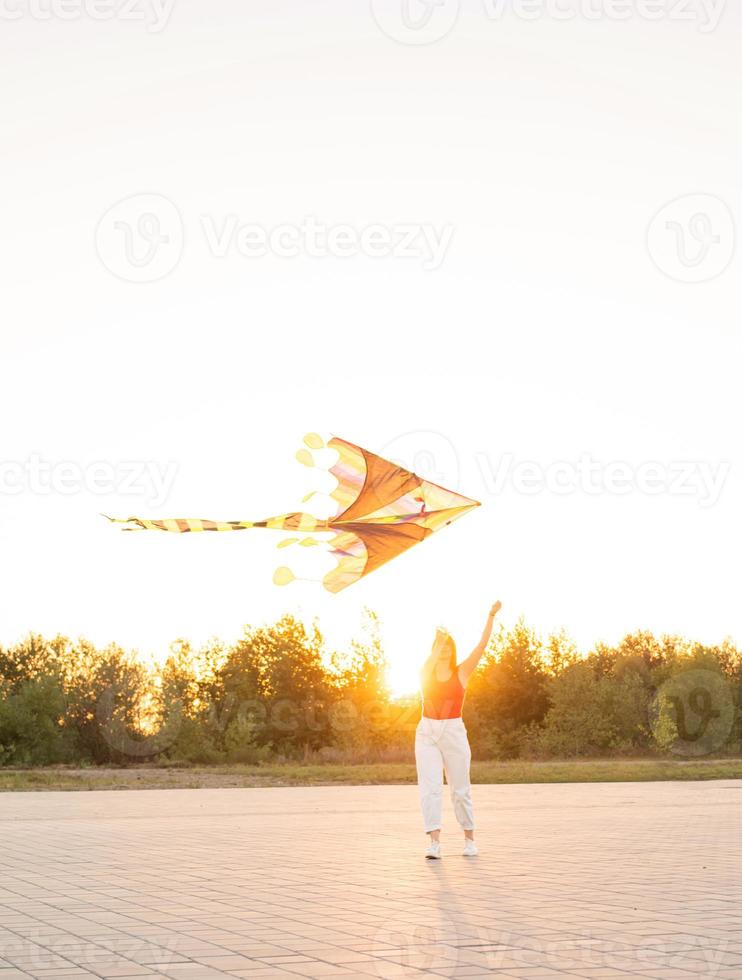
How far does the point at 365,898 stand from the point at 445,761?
9.60 feet

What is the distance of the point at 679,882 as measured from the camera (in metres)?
9.29

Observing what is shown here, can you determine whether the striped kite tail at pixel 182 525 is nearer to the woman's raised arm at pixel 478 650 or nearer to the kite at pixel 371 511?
the kite at pixel 371 511

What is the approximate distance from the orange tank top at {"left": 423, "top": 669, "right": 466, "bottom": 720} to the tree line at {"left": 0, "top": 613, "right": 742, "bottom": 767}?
3760 centimetres

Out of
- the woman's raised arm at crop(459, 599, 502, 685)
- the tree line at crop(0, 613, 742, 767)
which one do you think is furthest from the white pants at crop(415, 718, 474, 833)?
the tree line at crop(0, 613, 742, 767)

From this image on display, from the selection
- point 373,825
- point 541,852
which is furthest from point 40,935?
point 373,825

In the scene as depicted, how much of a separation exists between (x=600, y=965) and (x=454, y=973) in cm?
79

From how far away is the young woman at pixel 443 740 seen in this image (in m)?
11.0

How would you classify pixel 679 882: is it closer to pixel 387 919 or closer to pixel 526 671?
pixel 387 919

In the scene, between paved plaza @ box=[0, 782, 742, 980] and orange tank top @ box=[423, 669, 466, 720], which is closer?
paved plaza @ box=[0, 782, 742, 980]

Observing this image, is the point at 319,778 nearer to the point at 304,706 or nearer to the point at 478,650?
the point at 478,650

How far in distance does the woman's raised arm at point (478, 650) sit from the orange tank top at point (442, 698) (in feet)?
0.43

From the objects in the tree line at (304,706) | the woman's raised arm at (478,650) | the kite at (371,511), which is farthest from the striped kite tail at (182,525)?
the tree line at (304,706)

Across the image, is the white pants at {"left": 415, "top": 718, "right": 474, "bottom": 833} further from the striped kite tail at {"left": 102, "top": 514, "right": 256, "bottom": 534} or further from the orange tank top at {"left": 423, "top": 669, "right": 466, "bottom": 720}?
the striped kite tail at {"left": 102, "top": 514, "right": 256, "bottom": 534}

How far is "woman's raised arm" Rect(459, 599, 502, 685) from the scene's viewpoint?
11156 mm
